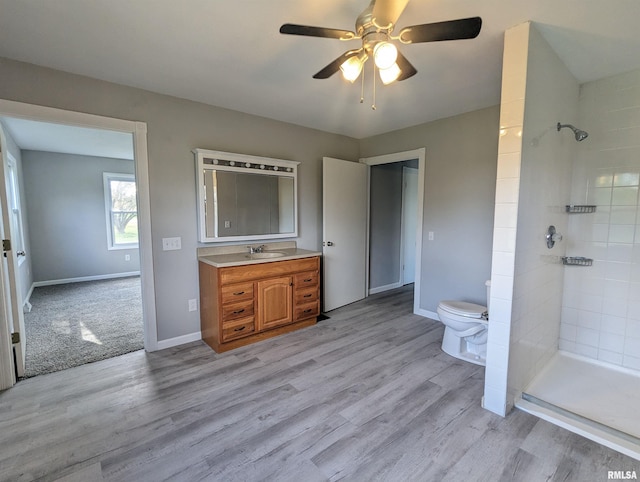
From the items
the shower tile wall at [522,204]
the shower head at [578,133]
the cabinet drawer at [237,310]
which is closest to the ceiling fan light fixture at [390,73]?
the shower tile wall at [522,204]

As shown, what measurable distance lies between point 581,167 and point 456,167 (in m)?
1.05

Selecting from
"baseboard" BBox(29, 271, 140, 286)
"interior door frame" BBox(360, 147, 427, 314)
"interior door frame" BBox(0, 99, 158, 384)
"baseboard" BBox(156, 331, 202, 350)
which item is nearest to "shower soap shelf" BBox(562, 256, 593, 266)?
"interior door frame" BBox(360, 147, 427, 314)

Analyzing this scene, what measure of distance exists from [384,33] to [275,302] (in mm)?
2396

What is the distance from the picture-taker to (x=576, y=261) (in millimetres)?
2516

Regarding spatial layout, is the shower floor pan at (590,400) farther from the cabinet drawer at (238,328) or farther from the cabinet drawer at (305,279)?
the cabinet drawer at (238,328)

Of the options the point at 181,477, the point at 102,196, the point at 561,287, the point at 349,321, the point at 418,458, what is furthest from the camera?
the point at 102,196

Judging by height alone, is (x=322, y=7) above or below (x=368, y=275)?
above

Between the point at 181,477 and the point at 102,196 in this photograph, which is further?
the point at 102,196

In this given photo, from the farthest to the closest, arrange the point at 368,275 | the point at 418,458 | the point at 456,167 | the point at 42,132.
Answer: the point at 368,275 → the point at 42,132 → the point at 456,167 → the point at 418,458

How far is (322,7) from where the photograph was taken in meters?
1.56

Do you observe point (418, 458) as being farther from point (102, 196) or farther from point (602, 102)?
point (102, 196)

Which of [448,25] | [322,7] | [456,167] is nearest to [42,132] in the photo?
[322,7]

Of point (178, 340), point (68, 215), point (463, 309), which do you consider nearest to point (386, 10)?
point (463, 309)

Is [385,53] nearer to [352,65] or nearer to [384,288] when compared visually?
[352,65]
